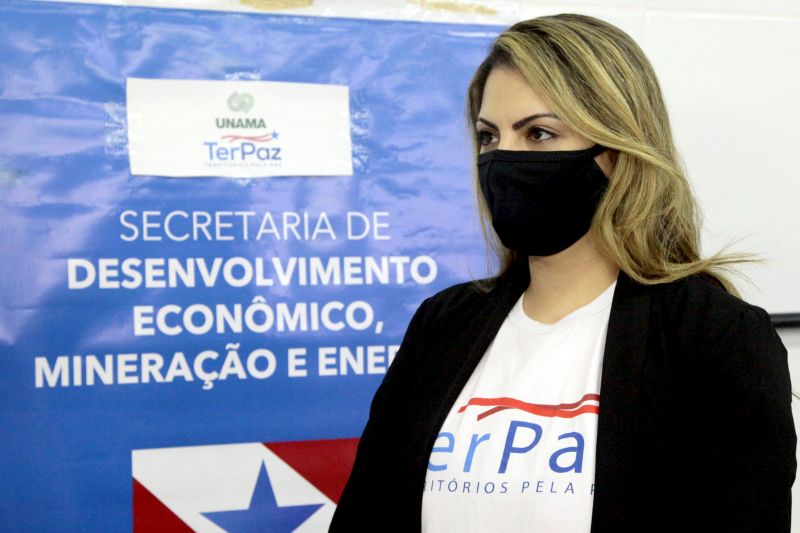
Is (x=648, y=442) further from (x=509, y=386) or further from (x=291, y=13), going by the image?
(x=291, y=13)

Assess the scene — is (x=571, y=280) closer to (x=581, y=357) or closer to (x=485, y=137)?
(x=581, y=357)

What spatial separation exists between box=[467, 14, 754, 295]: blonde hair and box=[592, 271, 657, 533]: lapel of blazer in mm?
55

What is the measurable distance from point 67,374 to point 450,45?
966mm

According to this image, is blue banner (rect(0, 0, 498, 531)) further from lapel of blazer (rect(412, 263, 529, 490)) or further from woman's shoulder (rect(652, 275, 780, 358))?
woman's shoulder (rect(652, 275, 780, 358))

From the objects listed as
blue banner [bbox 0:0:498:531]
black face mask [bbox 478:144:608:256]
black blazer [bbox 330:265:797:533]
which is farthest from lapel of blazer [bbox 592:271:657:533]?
blue banner [bbox 0:0:498:531]

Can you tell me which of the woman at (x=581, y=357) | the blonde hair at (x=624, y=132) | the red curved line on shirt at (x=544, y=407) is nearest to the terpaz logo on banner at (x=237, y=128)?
the woman at (x=581, y=357)

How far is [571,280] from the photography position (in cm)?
114

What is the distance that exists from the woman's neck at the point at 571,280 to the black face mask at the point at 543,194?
0.07ft

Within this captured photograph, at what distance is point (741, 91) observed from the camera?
1.91 m

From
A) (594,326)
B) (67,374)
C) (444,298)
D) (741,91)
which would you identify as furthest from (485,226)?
(741,91)

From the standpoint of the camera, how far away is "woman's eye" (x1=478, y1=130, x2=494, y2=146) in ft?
3.85

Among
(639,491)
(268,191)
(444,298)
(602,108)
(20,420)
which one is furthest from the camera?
(268,191)

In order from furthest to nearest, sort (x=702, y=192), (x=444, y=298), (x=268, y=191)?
(x=702, y=192) < (x=268, y=191) < (x=444, y=298)

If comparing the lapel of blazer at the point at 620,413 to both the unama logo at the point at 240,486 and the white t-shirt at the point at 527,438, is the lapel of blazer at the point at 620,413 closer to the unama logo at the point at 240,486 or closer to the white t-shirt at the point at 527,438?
the white t-shirt at the point at 527,438
